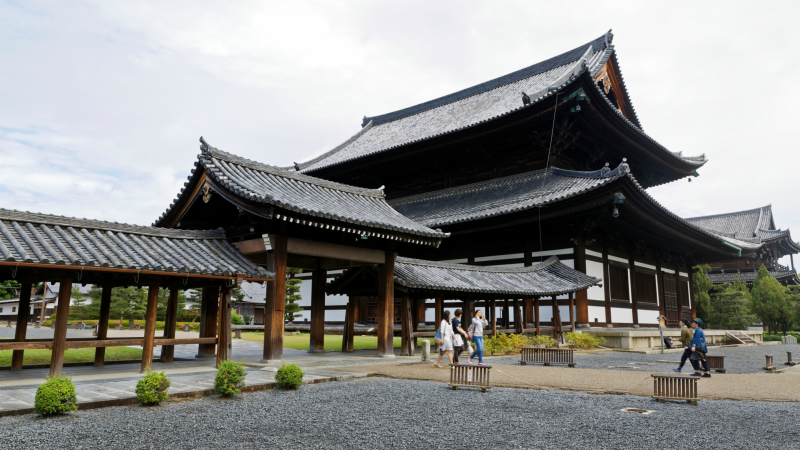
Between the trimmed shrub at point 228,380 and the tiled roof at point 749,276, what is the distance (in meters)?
49.3

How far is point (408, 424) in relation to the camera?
22.4 ft

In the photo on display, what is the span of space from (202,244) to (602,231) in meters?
15.1

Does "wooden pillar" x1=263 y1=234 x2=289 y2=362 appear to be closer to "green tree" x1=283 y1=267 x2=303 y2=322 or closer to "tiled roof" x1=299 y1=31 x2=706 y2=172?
"tiled roof" x1=299 y1=31 x2=706 y2=172

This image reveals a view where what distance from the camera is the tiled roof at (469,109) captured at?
25375 millimetres

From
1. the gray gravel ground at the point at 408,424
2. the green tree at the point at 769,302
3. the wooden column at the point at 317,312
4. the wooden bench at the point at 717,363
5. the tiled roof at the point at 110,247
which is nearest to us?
the gray gravel ground at the point at 408,424

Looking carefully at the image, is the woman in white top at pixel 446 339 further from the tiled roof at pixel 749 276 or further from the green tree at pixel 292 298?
the tiled roof at pixel 749 276

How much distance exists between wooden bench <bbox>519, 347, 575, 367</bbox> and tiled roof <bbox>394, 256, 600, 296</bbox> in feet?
7.14

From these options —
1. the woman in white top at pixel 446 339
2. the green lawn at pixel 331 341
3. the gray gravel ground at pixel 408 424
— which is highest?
the woman in white top at pixel 446 339

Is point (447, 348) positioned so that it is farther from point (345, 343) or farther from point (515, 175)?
point (515, 175)

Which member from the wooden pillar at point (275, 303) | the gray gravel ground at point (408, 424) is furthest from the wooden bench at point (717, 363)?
the wooden pillar at point (275, 303)

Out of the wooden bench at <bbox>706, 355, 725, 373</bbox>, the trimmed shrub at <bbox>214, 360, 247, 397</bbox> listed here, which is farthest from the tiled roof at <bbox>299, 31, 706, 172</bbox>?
the trimmed shrub at <bbox>214, 360, 247, 397</bbox>

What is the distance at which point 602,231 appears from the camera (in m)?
20.7

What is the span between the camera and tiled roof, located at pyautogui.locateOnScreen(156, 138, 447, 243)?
1176 centimetres

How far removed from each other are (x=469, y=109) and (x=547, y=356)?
17.5m
